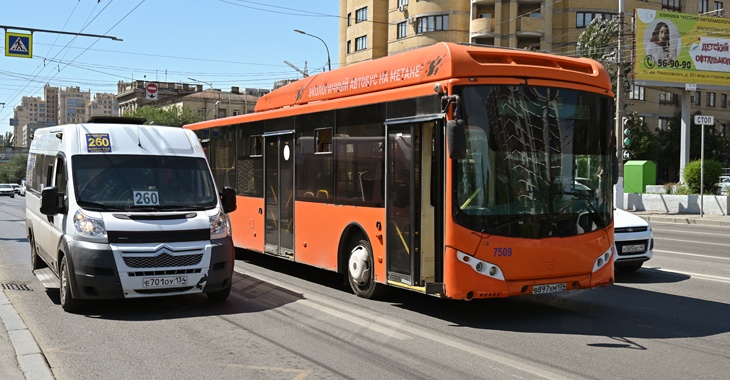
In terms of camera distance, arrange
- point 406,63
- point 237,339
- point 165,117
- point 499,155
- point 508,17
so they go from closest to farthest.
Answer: point 237,339
point 499,155
point 406,63
point 508,17
point 165,117

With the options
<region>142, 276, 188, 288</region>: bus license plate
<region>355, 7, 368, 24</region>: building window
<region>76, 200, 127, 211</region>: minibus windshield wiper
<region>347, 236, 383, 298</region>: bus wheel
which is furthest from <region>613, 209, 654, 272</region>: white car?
<region>355, 7, 368, 24</region>: building window

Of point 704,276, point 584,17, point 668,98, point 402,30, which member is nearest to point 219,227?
point 704,276

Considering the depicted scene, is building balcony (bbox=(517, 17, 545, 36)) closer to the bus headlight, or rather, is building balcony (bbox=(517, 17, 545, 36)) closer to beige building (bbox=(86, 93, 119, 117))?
the bus headlight

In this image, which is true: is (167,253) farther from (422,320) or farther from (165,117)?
(165,117)

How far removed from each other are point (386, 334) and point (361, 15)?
65.9 meters

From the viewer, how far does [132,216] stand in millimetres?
9008

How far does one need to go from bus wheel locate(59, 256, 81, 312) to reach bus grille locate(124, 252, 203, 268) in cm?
88

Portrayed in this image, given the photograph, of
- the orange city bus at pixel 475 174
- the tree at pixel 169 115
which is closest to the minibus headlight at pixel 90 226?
the orange city bus at pixel 475 174

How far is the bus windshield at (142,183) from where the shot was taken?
937cm

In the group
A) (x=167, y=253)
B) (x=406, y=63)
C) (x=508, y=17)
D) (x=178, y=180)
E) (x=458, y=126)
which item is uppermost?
(x=508, y=17)

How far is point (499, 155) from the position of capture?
839 centimetres

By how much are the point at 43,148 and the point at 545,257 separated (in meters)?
8.07

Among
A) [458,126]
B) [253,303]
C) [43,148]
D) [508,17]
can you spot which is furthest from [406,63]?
[508,17]

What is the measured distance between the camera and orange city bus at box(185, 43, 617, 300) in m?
8.33
